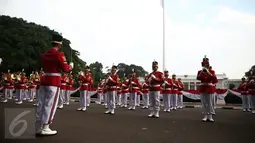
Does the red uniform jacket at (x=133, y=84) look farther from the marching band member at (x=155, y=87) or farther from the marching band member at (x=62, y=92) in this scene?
the marching band member at (x=155, y=87)

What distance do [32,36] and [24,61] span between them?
17.9 ft

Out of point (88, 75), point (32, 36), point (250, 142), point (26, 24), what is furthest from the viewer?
point (26, 24)

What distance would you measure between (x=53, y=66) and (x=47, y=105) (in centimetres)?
98

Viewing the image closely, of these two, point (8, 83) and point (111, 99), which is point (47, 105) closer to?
point (111, 99)

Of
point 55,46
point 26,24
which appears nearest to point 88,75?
point 55,46

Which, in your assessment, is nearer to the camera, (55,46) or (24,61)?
(55,46)

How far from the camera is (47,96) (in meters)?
6.21

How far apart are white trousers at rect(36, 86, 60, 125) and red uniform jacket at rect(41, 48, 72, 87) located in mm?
151

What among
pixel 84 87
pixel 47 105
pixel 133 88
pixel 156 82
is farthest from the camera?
pixel 133 88

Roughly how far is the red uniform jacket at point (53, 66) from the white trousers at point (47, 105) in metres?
0.15

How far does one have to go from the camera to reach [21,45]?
37.6 meters

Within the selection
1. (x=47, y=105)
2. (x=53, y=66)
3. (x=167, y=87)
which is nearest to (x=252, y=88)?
(x=167, y=87)

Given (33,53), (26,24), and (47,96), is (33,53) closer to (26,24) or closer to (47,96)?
(26,24)

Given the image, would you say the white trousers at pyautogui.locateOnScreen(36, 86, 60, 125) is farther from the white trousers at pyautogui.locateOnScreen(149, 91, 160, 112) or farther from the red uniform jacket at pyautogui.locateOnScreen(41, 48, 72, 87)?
the white trousers at pyautogui.locateOnScreen(149, 91, 160, 112)
